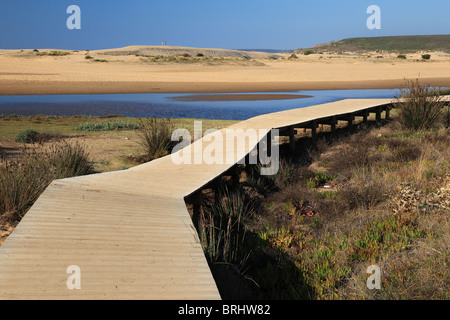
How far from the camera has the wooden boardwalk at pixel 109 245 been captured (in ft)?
9.91

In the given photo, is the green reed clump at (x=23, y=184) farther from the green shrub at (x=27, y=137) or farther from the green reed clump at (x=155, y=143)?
the green shrub at (x=27, y=137)

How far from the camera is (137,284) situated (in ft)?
10.1

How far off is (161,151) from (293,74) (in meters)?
29.2

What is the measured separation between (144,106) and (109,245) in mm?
18158

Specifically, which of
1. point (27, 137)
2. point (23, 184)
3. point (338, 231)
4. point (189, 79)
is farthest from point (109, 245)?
point (189, 79)

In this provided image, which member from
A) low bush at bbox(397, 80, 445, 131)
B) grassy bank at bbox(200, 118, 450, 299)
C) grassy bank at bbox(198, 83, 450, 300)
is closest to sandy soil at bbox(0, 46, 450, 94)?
low bush at bbox(397, 80, 445, 131)

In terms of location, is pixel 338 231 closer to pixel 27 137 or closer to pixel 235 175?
pixel 235 175

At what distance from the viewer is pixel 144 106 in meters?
21.4

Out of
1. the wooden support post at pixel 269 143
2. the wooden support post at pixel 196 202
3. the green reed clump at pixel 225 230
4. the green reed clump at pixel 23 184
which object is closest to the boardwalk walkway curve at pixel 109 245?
the wooden support post at pixel 196 202

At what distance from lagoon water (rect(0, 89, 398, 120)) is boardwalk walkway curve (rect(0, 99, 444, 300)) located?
12395mm

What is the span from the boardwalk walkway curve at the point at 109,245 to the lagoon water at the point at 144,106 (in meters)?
12.4

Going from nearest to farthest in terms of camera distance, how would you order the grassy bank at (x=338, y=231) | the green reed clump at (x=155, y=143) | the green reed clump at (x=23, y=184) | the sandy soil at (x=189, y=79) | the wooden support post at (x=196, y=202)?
1. the grassy bank at (x=338, y=231)
2. the green reed clump at (x=23, y=184)
3. the wooden support post at (x=196, y=202)
4. the green reed clump at (x=155, y=143)
5. the sandy soil at (x=189, y=79)
